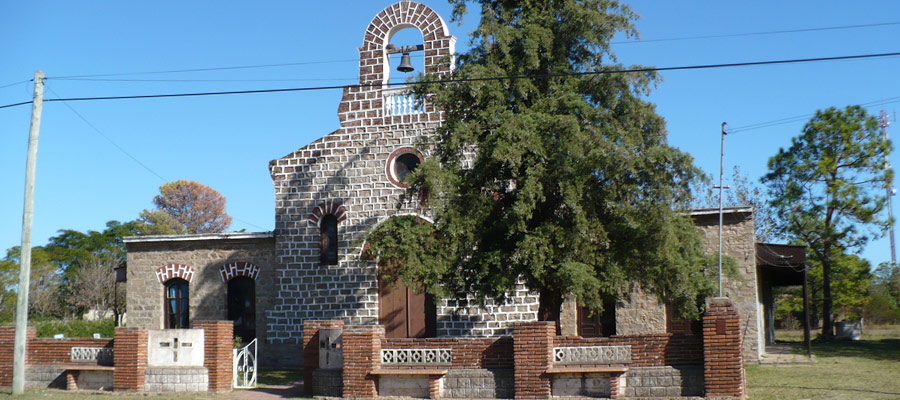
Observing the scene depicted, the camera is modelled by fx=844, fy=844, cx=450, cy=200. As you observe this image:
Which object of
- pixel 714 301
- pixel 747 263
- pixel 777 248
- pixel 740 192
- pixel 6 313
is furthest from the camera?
pixel 6 313

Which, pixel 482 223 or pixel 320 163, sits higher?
pixel 320 163

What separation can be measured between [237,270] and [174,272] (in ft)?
6.50

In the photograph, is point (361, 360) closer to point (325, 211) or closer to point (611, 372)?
point (611, 372)

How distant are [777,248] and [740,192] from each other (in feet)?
64.1

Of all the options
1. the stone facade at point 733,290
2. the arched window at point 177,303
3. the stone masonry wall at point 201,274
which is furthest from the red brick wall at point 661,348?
the arched window at point 177,303

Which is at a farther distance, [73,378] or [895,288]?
[895,288]

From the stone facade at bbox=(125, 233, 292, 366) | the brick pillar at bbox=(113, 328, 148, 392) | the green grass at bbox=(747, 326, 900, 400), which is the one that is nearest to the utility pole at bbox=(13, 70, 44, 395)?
the brick pillar at bbox=(113, 328, 148, 392)

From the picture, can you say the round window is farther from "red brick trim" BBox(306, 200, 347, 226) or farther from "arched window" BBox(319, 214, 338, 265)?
"arched window" BBox(319, 214, 338, 265)

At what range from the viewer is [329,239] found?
22500mm

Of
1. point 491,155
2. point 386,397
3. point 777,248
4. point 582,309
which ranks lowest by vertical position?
point 386,397

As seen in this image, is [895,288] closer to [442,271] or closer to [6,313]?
[442,271]

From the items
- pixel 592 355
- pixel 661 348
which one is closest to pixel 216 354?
pixel 592 355

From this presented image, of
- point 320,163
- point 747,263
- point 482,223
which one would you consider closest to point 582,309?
point 747,263

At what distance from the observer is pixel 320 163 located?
74.0 ft
